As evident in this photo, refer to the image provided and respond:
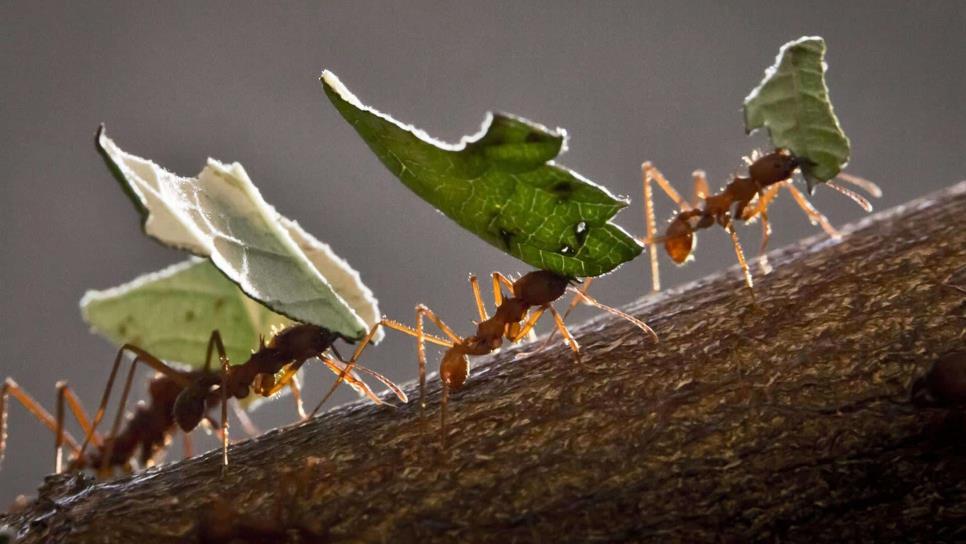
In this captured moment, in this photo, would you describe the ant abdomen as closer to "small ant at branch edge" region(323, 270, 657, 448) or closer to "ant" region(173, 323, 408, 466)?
"small ant at branch edge" region(323, 270, 657, 448)

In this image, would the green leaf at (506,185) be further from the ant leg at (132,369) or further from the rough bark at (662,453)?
the ant leg at (132,369)

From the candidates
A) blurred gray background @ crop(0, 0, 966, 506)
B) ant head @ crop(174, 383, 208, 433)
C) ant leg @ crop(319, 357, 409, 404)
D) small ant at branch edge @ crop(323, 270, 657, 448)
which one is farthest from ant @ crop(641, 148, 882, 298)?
blurred gray background @ crop(0, 0, 966, 506)

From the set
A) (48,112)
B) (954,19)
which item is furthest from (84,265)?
(954,19)

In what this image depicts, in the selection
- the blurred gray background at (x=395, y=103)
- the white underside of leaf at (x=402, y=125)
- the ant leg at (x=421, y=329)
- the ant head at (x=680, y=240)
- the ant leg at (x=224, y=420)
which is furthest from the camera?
the blurred gray background at (x=395, y=103)

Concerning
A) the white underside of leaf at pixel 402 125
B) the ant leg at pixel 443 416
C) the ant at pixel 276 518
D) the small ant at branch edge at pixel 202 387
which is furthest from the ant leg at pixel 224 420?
the white underside of leaf at pixel 402 125

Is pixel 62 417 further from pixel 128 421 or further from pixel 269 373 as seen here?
pixel 269 373

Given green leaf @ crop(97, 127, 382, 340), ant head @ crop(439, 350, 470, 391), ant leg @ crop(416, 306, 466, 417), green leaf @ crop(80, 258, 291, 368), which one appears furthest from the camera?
green leaf @ crop(80, 258, 291, 368)

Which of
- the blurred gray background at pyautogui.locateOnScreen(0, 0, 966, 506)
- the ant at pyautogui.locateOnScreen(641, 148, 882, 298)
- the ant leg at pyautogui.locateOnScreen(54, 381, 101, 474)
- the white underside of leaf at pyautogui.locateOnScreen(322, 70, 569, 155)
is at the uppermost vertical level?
the blurred gray background at pyautogui.locateOnScreen(0, 0, 966, 506)

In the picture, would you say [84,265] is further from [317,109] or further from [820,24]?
[820,24]
